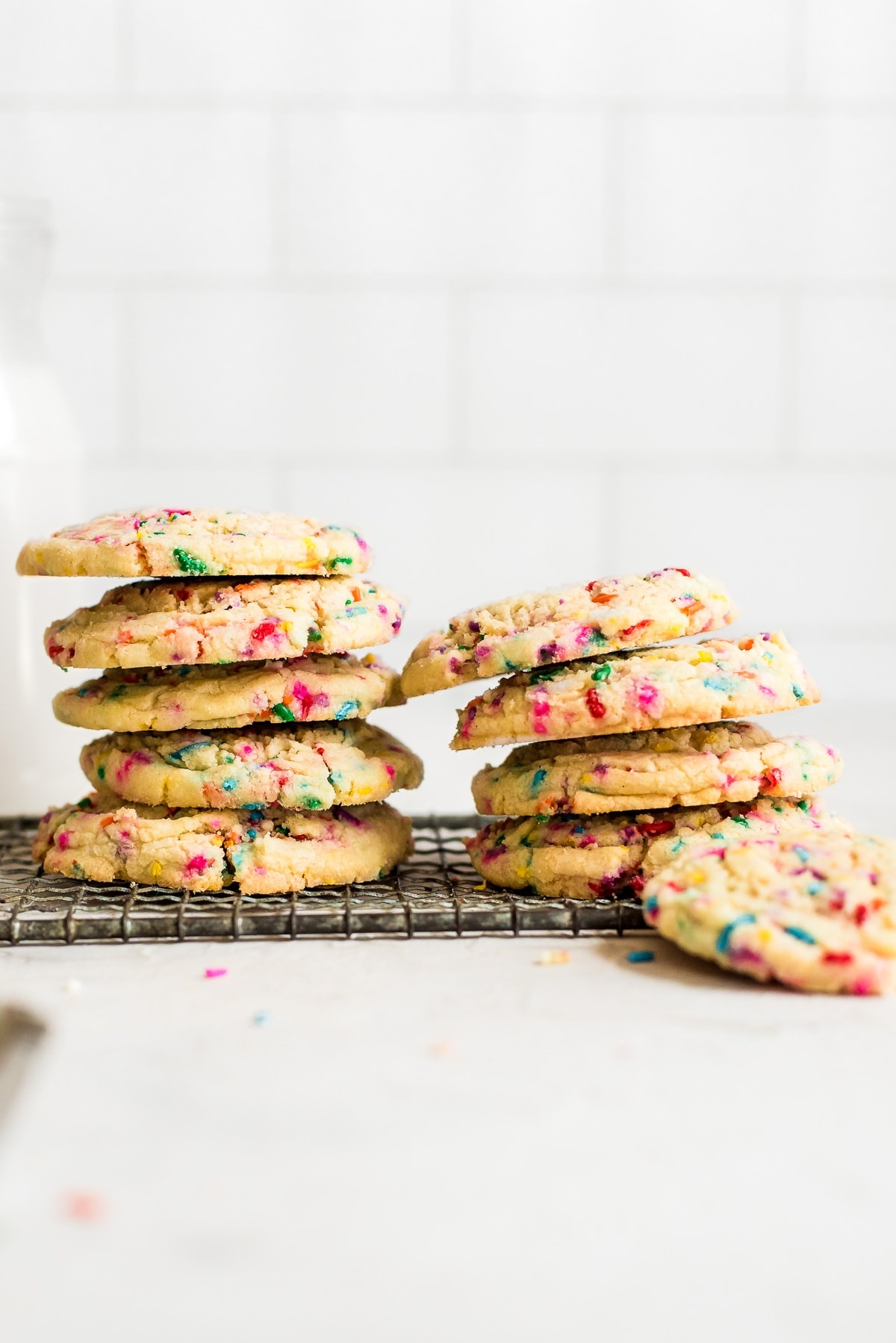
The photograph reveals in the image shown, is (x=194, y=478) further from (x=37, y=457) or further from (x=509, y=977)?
(x=509, y=977)

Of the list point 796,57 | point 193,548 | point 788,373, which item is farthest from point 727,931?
point 796,57

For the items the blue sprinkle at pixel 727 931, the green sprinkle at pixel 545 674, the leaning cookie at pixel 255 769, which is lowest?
the blue sprinkle at pixel 727 931

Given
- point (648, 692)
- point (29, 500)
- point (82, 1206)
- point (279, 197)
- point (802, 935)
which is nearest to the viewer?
point (82, 1206)

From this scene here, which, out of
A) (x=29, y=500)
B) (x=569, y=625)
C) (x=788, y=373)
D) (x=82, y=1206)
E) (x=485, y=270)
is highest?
(x=485, y=270)

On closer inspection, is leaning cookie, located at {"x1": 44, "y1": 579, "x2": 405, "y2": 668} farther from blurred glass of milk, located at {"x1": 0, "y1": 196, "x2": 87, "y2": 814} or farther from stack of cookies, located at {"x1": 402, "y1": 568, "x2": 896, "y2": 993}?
blurred glass of milk, located at {"x1": 0, "y1": 196, "x2": 87, "y2": 814}

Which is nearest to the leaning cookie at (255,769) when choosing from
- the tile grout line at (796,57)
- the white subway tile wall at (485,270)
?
the white subway tile wall at (485,270)

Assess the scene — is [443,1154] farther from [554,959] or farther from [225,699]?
[225,699]

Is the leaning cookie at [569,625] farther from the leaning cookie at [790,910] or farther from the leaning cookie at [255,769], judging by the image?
the leaning cookie at [790,910]
